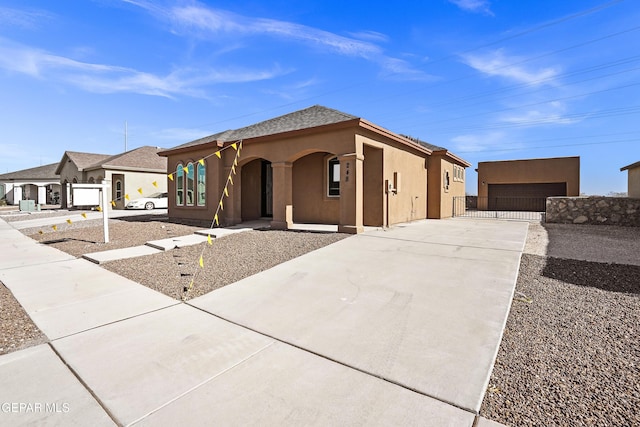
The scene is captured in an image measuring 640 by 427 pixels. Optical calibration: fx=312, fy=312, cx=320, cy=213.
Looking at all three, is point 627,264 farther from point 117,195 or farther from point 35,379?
point 117,195

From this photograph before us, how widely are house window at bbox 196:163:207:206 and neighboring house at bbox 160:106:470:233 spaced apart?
4 cm

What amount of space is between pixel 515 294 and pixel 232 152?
10.6m

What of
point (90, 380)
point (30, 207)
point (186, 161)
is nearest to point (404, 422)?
point (90, 380)

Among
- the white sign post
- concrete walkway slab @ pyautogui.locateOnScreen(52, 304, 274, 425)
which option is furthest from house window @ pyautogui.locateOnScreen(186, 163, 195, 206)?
concrete walkway slab @ pyautogui.locateOnScreen(52, 304, 274, 425)

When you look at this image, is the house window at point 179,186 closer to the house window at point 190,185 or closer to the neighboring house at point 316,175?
the neighboring house at point 316,175

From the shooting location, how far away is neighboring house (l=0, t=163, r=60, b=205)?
1433 inches

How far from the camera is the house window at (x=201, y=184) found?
513 inches

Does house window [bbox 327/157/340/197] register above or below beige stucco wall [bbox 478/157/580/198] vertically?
below

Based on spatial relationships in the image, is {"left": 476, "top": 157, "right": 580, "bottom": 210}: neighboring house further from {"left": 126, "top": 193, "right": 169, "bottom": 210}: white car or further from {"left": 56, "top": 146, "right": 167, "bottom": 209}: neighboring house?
{"left": 56, "top": 146, "right": 167, "bottom": 209}: neighboring house

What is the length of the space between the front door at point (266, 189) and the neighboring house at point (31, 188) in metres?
35.3

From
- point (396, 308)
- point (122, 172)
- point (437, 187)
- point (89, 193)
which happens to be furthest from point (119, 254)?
point (122, 172)

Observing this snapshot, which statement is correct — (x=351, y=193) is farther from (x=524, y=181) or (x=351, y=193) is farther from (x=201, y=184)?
(x=524, y=181)

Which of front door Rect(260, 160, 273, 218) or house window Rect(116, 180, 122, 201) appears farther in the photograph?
house window Rect(116, 180, 122, 201)

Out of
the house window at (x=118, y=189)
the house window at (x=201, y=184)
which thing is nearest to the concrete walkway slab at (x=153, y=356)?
the house window at (x=201, y=184)
